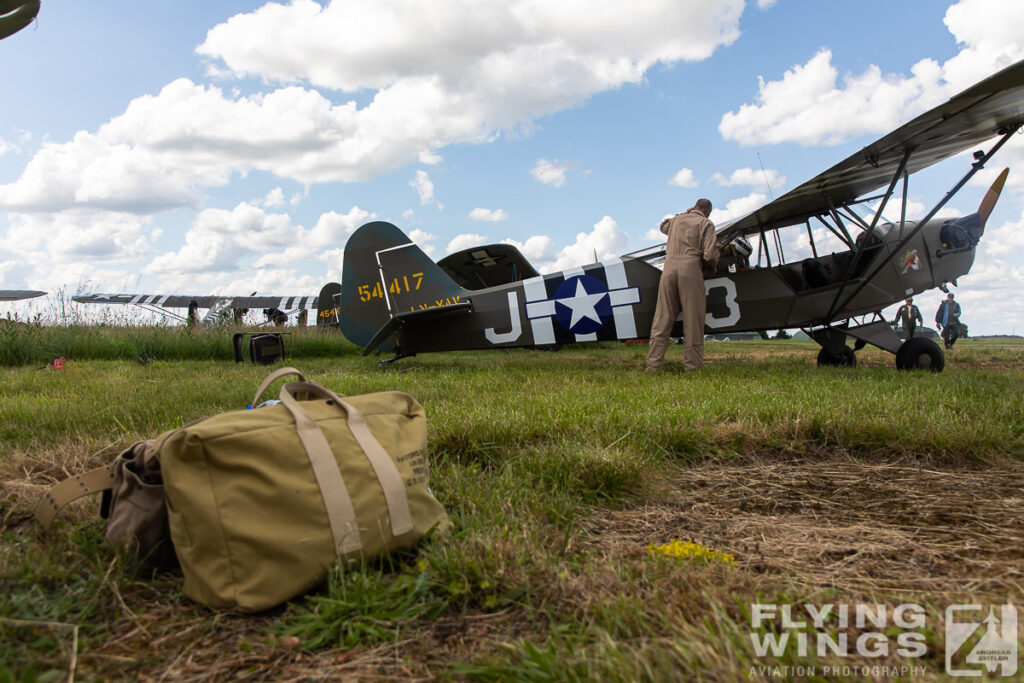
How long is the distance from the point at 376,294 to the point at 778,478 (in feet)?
23.2

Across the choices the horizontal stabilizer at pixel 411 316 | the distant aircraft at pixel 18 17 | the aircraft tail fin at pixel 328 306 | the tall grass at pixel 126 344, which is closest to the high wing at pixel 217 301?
the aircraft tail fin at pixel 328 306

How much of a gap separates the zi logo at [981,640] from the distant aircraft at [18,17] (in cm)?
494

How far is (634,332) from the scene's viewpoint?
7.74 m

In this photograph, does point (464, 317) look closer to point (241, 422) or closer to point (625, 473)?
point (625, 473)

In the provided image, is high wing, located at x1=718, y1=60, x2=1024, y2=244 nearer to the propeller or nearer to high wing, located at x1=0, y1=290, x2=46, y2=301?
the propeller

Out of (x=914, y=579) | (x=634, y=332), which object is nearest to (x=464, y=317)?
(x=634, y=332)

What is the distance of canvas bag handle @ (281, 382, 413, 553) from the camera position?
5.52 ft

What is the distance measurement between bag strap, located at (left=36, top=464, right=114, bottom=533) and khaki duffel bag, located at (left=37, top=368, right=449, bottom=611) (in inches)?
5.7

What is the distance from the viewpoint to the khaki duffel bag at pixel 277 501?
157cm

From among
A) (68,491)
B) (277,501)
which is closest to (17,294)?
(68,491)

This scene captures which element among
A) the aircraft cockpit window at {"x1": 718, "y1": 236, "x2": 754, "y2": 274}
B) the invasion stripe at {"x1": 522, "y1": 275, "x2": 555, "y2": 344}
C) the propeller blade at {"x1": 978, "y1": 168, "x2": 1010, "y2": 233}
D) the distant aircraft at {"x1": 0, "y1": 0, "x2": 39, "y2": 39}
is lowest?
the invasion stripe at {"x1": 522, "y1": 275, "x2": 555, "y2": 344}

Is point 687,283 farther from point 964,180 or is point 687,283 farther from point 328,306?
point 328,306

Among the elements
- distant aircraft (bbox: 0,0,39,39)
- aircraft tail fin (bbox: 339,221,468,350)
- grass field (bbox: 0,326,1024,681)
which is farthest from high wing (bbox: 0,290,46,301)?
grass field (bbox: 0,326,1024,681)

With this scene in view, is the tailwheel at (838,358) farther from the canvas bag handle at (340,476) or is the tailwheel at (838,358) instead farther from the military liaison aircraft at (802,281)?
the canvas bag handle at (340,476)
